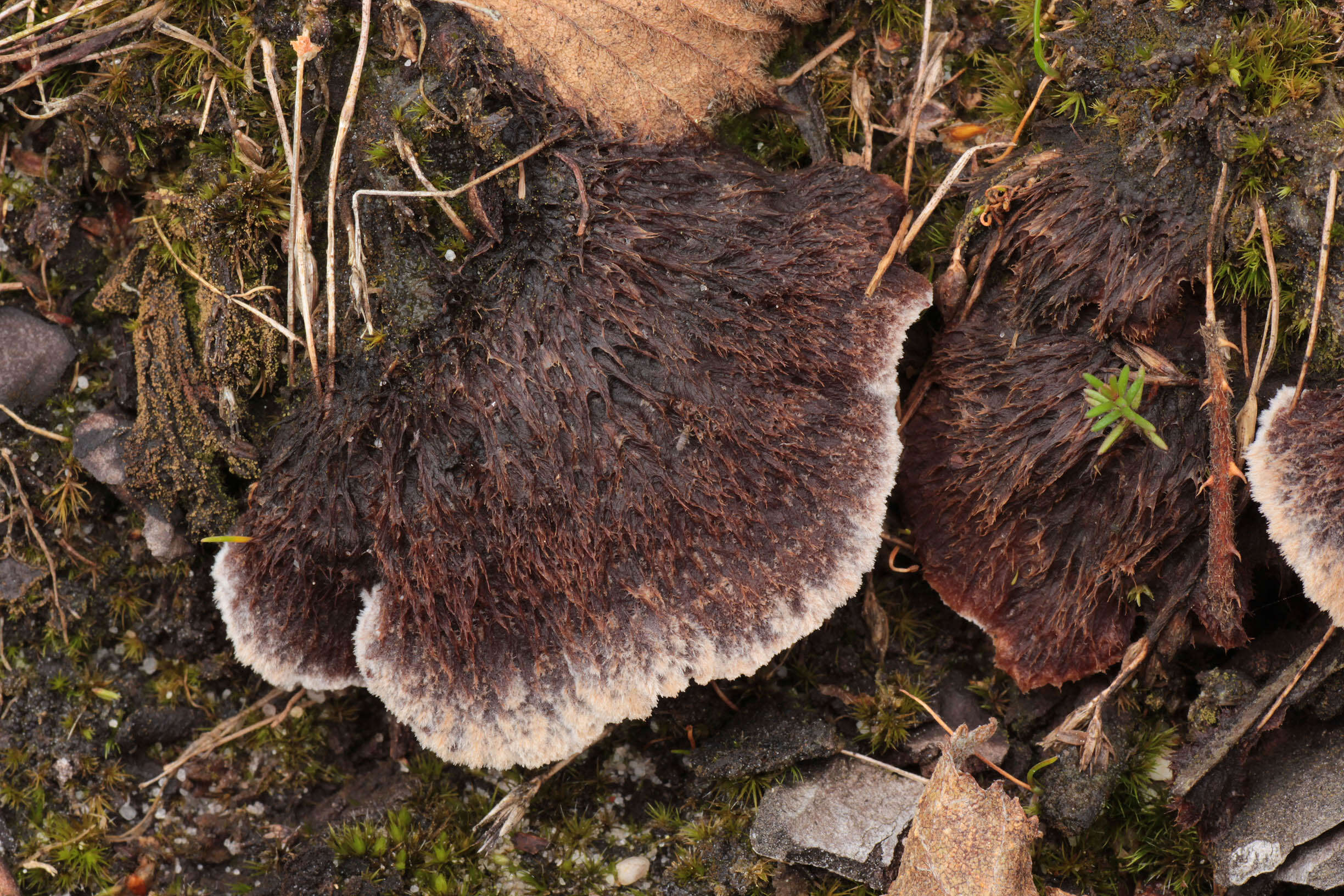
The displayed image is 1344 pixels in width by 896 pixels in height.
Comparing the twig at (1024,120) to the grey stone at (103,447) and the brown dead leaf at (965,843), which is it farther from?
the grey stone at (103,447)

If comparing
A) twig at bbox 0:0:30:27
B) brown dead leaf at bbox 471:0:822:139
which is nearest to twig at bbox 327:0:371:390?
brown dead leaf at bbox 471:0:822:139

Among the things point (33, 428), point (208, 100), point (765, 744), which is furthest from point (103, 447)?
point (765, 744)

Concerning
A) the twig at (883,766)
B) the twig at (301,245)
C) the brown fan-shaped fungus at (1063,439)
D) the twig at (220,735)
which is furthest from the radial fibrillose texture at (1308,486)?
the twig at (220,735)

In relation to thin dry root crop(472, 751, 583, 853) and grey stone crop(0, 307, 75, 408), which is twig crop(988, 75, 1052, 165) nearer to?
thin dry root crop(472, 751, 583, 853)

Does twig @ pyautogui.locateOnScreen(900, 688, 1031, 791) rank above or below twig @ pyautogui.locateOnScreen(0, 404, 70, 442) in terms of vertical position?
above

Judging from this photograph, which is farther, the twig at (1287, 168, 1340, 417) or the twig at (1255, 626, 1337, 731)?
the twig at (1255, 626, 1337, 731)

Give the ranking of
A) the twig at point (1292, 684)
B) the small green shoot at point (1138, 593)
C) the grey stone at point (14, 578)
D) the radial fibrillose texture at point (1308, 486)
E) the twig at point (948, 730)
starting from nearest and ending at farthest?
the radial fibrillose texture at point (1308, 486) < the twig at point (1292, 684) < the small green shoot at point (1138, 593) < the twig at point (948, 730) < the grey stone at point (14, 578)

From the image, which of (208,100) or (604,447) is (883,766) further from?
(208,100)

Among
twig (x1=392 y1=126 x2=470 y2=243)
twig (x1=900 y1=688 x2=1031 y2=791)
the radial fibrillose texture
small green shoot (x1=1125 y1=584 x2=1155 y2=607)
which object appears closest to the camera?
the radial fibrillose texture
